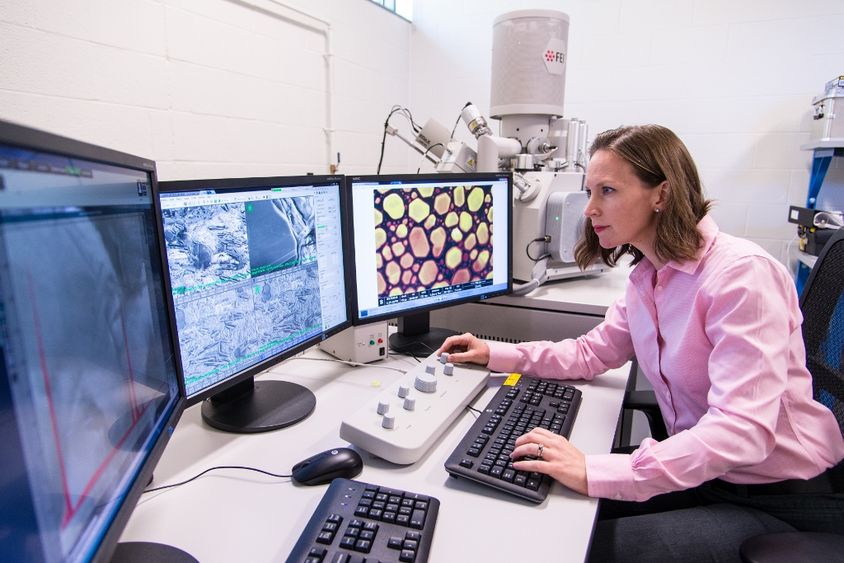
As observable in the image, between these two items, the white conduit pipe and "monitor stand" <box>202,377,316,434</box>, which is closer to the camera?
"monitor stand" <box>202,377,316,434</box>

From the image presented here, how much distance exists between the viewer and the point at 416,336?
1.48 metres

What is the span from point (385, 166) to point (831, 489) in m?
2.71

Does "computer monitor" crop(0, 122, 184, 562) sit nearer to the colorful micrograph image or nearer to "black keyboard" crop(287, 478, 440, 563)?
"black keyboard" crop(287, 478, 440, 563)

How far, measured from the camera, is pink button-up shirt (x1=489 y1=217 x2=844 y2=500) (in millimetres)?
829

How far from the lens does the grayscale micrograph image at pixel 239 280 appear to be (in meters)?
0.83

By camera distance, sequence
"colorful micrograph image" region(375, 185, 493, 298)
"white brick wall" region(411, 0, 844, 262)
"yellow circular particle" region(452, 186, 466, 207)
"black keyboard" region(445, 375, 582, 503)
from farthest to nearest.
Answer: "white brick wall" region(411, 0, 844, 262) < "yellow circular particle" region(452, 186, 466, 207) < "colorful micrograph image" region(375, 185, 493, 298) < "black keyboard" region(445, 375, 582, 503)

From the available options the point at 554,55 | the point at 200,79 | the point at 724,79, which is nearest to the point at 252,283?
the point at 200,79

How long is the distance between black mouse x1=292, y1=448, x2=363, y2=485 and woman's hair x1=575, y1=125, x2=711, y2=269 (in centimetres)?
69

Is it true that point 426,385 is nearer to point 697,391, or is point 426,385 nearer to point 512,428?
point 512,428

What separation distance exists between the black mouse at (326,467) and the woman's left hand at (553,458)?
25 cm

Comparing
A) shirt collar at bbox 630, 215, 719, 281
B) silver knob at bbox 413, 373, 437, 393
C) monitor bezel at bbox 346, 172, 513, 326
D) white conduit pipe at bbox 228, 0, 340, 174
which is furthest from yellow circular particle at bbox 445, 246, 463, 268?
white conduit pipe at bbox 228, 0, 340, 174

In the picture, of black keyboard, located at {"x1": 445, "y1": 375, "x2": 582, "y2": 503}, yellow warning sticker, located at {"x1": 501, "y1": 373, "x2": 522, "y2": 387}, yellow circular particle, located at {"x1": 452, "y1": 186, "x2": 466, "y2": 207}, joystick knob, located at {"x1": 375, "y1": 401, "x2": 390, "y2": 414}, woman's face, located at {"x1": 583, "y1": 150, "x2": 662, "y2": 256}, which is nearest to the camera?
black keyboard, located at {"x1": 445, "y1": 375, "x2": 582, "y2": 503}

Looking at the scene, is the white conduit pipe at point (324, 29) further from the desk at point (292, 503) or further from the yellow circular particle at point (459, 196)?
the desk at point (292, 503)

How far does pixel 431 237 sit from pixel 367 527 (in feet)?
2.64
